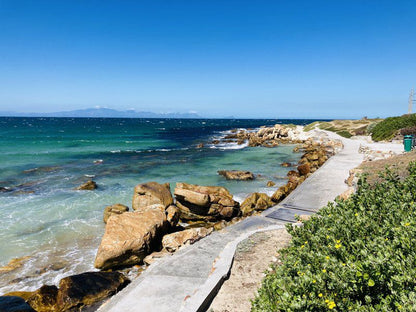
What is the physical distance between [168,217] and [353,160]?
1755 centimetres

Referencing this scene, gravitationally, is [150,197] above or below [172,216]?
above

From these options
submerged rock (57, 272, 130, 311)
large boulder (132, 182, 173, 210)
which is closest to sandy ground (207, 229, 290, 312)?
submerged rock (57, 272, 130, 311)

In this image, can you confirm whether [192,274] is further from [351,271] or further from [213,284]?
[351,271]

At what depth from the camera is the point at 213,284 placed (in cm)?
566

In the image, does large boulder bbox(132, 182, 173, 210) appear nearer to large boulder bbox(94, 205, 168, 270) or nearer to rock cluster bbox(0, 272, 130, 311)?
large boulder bbox(94, 205, 168, 270)

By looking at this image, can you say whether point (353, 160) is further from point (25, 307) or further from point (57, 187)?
point (57, 187)

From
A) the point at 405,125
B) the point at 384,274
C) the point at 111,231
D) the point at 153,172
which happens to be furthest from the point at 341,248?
the point at 405,125

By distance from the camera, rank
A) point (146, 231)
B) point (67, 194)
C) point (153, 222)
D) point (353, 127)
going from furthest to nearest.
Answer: point (353, 127)
point (67, 194)
point (153, 222)
point (146, 231)

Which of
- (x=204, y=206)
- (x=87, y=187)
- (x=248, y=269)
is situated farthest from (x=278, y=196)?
(x=87, y=187)

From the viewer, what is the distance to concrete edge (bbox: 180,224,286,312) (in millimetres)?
5055

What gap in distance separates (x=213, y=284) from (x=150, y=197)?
8.72 meters

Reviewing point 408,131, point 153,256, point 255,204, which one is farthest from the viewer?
point 408,131

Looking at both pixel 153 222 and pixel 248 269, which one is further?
pixel 153 222

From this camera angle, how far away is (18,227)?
1292 cm
